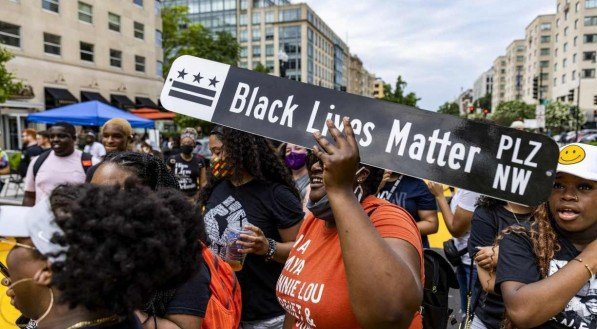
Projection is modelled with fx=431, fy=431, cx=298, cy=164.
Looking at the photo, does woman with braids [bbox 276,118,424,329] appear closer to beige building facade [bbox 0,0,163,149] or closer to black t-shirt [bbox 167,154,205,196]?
black t-shirt [bbox 167,154,205,196]

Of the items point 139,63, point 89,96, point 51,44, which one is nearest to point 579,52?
point 139,63

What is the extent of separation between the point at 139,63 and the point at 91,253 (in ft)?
118

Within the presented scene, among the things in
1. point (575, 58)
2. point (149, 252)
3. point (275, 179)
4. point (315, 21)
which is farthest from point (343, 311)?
point (315, 21)

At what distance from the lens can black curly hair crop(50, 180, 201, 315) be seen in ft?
3.68

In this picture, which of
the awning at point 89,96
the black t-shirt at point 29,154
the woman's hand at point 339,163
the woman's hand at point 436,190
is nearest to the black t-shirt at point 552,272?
the woman's hand at point 339,163

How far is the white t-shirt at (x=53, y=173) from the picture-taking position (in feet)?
16.0

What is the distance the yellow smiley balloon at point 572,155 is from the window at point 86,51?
31.9 m

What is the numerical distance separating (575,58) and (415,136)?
7965 cm

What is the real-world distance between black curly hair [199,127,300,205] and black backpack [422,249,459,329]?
96 cm

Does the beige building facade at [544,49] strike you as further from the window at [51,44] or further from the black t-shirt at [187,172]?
the black t-shirt at [187,172]

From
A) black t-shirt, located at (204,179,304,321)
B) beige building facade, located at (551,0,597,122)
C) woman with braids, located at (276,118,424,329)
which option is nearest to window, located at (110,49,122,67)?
black t-shirt, located at (204,179,304,321)

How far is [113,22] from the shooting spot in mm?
31078

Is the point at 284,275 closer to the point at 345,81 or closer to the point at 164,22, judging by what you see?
the point at 164,22

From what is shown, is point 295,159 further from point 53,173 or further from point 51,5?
point 51,5
